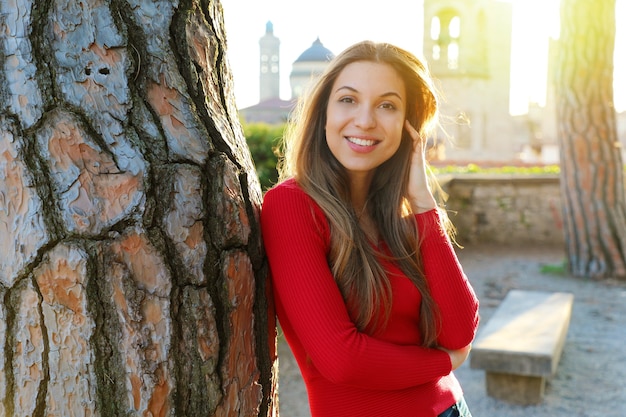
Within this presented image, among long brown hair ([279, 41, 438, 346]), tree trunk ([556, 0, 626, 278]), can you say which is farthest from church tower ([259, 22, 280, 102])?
long brown hair ([279, 41, 438, 346])

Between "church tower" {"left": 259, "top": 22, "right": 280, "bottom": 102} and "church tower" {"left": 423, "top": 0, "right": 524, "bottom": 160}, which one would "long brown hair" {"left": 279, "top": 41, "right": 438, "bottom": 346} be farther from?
"church tower" {"left": 259, "top": 22, "right": 280, "bottom": 102}

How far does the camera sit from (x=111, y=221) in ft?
3.88

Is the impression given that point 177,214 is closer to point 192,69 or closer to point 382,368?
point 192,69

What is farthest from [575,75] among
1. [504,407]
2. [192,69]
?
[192,69]

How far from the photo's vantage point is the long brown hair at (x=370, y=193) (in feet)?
5.33

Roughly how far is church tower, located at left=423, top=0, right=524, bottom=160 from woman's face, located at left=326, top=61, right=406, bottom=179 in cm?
2291

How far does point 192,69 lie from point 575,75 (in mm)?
6611

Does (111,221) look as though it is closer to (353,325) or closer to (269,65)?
(353,325)

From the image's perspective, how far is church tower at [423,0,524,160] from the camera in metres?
25.0

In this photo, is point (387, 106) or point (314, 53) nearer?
point (387, 106)

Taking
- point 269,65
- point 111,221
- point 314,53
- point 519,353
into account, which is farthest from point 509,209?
point 269,65

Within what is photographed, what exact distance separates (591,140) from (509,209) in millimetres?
3089

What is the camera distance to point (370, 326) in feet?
5.40

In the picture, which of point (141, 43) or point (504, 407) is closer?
point (141, 43)
